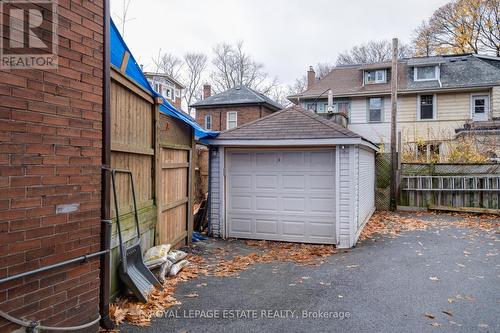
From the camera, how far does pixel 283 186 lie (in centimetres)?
846

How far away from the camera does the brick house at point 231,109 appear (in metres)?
21.5

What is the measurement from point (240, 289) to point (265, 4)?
9.52 meters

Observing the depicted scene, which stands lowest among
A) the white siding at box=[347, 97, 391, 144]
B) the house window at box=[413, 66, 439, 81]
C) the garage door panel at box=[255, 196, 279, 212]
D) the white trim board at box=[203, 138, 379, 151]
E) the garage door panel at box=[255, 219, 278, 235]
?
the garage door panel at box=[255, 219, 278, 235]

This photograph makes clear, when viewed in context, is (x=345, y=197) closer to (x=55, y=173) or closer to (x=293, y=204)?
(x=293, y=204)

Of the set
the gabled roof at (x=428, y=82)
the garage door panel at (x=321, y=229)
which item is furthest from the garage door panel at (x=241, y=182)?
the gabled roof at (x=428, y=82)

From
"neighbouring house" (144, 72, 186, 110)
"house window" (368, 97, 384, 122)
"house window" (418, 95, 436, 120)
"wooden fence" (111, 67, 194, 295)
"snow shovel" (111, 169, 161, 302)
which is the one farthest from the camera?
"neighbouring house" (144, 72, 186, 110)

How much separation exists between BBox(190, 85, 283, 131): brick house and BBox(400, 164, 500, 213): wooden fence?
1041 centimetres

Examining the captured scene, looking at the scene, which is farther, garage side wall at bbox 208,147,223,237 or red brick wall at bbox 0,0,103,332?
garage side wall at bbox 208,147,223,237

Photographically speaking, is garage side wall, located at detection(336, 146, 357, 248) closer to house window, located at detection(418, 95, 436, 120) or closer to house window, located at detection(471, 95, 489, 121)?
house window, located at detection(418, 95, 436, 120)

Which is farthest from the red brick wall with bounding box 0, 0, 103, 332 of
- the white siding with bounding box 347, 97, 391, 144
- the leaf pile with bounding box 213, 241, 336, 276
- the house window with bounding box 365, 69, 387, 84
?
the house window with bounding box 365, 69, 387, 84

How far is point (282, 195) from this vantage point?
8.48 m

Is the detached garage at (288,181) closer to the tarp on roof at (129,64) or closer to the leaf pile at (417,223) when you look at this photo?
the leaf pile at (417,223)

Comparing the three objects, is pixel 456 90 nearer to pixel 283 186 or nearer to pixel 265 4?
pixel 265 4

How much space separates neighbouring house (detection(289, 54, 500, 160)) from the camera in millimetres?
17547
